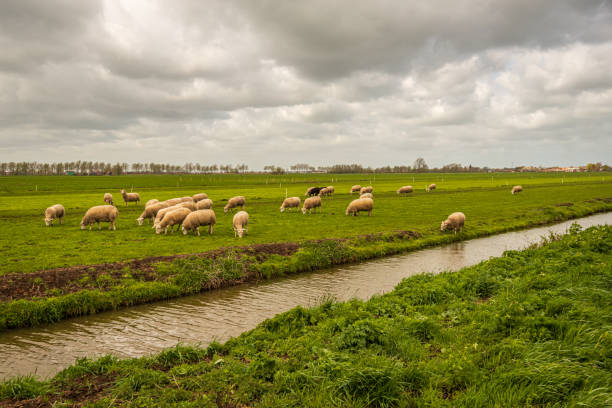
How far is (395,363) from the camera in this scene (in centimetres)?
598

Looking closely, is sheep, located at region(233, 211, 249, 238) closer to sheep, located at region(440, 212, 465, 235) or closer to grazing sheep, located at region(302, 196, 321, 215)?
grazing sheep, located at region(302, 196, 321, 215)

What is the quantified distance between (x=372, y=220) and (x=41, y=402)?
1083 inches

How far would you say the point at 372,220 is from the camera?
102 ft

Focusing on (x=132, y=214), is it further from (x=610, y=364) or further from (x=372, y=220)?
(x=610, y=364)

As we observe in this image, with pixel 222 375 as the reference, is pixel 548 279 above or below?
above

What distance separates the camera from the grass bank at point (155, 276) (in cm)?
1166

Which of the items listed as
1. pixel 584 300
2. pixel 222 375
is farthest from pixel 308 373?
pixel 584 300

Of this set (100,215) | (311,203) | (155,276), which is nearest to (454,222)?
(311,203)

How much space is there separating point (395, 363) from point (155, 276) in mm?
11826

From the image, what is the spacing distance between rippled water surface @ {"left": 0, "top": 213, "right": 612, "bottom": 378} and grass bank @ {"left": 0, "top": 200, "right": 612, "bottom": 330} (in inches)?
18.8

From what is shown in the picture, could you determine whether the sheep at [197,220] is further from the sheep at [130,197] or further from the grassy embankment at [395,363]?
the sheep at [130,197]

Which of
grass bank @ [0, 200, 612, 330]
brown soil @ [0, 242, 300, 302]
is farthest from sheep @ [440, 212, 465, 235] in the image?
brown soil @ [0, 242, 300, 302]

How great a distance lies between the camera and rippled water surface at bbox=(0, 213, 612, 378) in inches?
363

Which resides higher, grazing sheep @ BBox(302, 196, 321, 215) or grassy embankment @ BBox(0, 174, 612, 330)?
grazing sheep @ BBox(302, 196, 321, 215)
